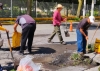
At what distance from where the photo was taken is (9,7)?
83.5 feet

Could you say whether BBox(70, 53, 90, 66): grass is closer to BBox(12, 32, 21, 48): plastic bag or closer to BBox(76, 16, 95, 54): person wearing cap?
BBox(76, 16, 95, 54): person wearing cap

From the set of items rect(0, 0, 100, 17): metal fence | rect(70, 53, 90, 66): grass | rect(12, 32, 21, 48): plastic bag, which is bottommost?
rect(70, 53, 90, 66): grass

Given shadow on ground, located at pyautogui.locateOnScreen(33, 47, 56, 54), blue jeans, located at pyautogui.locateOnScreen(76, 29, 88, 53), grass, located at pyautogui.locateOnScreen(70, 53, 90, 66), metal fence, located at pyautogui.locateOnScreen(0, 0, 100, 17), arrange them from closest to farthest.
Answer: grass, located at pyautogui.locateOnScreen(70, 53, 90, 66) → blue jeans, located at pyautogui.locateOnScreen(76, 29, 88, 53) → shadow on ground, located at pyautogui.locateOnScreen(33, 47, 56, 54) → metal fence, located at pyautogui.locateOnScreen(0, 0, 100, 17)

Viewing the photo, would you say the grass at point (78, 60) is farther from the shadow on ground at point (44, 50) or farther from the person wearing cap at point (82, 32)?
the shadow on ground at point (44, 50)

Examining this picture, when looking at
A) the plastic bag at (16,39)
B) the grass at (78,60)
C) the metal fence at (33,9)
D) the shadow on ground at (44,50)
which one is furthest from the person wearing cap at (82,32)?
the metal fence at (33,9)

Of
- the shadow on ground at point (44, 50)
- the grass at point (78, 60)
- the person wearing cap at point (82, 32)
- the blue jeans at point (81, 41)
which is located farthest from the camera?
the shadow on ground at point (44, 50)

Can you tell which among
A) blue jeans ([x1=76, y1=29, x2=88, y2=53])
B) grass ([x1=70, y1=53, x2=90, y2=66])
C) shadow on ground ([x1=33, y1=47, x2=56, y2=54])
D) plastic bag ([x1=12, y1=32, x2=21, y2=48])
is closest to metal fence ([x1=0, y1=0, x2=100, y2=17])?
shadow on ground ([x1=33, y1=47, x2=56, y2=54])

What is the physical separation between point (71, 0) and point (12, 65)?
30.8m

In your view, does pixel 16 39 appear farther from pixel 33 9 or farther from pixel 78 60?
pixel 33 9

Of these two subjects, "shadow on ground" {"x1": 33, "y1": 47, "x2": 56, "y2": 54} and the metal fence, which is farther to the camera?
the metal fence

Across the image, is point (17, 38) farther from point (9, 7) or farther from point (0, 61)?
point (9, 7)

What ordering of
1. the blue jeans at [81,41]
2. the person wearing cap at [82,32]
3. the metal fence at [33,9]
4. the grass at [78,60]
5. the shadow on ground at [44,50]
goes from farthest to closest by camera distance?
the metal fence at [33,9]
the shadow on ground at [44,50]
the blue jeans at [81,41]
the person wearing cap at [82,32]
the grass at [78,60]

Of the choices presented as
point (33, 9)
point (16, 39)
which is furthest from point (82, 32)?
point (33, 9)

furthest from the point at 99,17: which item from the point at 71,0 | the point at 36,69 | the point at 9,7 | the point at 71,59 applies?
the point at 36,69
